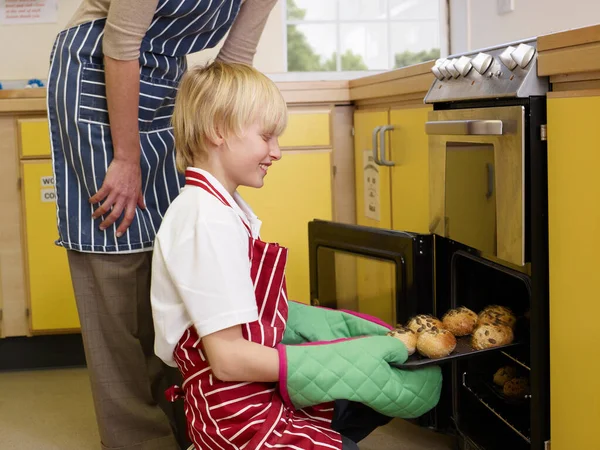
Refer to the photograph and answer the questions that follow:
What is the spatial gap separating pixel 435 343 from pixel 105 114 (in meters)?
0.77

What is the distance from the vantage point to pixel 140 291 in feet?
5.69

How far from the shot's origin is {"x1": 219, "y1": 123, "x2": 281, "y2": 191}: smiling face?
1.30 metres

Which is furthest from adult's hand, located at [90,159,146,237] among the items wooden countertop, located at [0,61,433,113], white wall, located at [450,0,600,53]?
white wall, located at [450,0,600,53]

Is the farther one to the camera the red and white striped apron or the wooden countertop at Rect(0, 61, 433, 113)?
the wooden countertop at Rect(0, 61, 433, 113)

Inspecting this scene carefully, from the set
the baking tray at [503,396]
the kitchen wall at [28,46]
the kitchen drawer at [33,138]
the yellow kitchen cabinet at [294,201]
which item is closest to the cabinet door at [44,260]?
the kitchen drawer at [33,138]

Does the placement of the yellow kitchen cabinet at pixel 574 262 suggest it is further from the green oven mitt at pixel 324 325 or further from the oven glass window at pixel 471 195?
the green oven mitt at pixel 324 325

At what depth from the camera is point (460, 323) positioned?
4.89 feet

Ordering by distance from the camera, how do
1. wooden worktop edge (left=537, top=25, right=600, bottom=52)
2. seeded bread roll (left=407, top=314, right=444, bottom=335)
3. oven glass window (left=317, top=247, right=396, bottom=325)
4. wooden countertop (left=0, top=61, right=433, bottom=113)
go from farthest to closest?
1. wooden countertop (left=0, top=61, right=433, bottom=113)
2. oven glass window (left=317, top=247, right=396, bottom=325)
3. seeded bread roll (left=407, top=314, right=444, bottom=335)
4. wooden worktop edge (left=537, top=25, right=600, bottom=52)

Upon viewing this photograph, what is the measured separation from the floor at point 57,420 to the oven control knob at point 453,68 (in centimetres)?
89

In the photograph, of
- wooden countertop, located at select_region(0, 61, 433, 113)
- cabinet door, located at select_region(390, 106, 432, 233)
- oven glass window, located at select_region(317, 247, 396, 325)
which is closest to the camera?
oven glass window, located at select_region(317, 247, 396, 325)

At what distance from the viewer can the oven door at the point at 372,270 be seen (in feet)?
5.59

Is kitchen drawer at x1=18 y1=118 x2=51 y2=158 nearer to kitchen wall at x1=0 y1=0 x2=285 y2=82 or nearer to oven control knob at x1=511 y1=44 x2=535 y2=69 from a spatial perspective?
kitchen wall at x1=0 y1=0 x2=285 y2=82

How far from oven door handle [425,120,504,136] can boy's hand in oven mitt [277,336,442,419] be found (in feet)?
1.28

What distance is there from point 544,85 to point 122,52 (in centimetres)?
75
